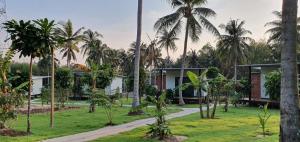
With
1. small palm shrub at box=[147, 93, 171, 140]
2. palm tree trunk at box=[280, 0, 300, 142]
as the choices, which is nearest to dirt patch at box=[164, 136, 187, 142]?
small palm shrub at box=[147, 93, 171, 140]

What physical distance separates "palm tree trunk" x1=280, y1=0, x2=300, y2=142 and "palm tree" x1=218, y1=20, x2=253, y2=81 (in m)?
46.3

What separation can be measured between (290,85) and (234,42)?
4697 cm

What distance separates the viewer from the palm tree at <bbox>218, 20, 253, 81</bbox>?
55156 mm

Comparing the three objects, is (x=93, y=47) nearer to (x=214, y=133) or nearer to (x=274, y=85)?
(x=274, y=85)

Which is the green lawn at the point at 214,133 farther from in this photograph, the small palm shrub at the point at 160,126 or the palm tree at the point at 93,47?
the palm tree at the point at 93,47

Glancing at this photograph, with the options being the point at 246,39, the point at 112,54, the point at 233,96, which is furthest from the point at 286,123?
the point at 112,54

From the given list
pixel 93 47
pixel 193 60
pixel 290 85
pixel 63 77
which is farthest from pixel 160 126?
pixel 193 60

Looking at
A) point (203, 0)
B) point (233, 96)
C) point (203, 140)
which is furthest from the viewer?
point (203, 0)

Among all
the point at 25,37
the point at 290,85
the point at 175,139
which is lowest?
the point at 175,139

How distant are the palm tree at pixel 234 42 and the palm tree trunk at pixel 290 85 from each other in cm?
4633

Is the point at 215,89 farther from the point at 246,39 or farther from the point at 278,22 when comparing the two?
the point at 246,39

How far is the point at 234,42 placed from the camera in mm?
55031

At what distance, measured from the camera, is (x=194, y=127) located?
56.9 feet

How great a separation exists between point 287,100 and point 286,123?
0.47 m
